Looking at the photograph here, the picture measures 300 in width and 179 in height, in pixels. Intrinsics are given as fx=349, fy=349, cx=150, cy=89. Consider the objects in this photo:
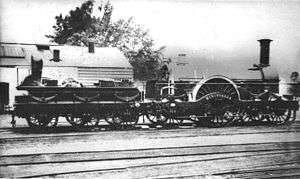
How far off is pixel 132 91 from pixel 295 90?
22.3 ft

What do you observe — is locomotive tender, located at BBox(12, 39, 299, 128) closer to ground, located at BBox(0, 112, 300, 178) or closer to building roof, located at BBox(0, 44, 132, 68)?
ground, located at BBox(0, 112, 300, 178)

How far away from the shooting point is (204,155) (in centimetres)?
805

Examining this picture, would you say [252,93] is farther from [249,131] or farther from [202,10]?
[202,10]

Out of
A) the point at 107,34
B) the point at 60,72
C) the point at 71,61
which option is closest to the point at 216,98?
the point at 60,72

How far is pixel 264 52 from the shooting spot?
1427 cm

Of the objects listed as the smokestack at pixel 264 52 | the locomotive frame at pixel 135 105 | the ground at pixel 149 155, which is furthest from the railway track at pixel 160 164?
the smokestack at pixel 264 52

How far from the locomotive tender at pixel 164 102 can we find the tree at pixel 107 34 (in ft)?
53.4

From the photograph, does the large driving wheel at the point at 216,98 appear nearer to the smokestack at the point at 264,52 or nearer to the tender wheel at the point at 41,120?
the smokestack at the point at 264,52

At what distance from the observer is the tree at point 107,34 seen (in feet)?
99.2

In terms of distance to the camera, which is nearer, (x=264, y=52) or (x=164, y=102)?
(x=164, y=102)

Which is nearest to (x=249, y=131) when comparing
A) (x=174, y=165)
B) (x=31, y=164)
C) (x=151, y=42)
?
(x=174, y=165)

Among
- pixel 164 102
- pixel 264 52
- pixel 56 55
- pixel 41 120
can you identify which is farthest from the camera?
pixel 56 55

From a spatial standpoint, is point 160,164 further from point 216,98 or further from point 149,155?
point 216,98

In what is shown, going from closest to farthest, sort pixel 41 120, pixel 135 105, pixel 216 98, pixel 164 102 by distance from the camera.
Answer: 1. pixel 41 120
2. pixel 135 105
3. pixel 164 102
4. pixel 216 98
